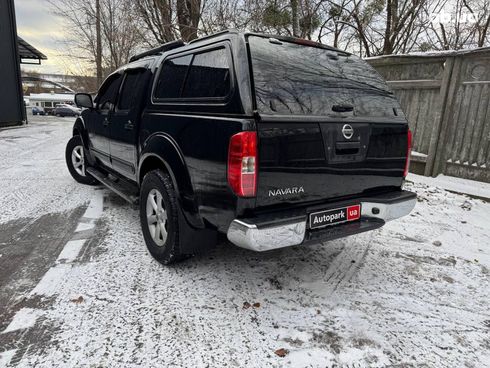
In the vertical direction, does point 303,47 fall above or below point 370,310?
above

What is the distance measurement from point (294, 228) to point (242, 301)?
2.50ft

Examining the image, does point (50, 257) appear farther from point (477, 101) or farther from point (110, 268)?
point (477, 101)

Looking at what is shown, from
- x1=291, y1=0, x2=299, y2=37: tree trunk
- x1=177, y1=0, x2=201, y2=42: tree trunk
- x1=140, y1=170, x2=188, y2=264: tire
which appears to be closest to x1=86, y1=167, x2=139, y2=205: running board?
x1=140, y1=170, x2=188, y2=264: tire

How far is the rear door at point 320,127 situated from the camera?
2295 millimetres

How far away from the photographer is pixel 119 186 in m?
4.27

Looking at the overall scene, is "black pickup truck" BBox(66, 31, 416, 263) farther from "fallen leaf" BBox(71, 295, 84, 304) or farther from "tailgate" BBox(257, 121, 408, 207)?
"fallen leaf" BBox(71, 295, 84, 304)

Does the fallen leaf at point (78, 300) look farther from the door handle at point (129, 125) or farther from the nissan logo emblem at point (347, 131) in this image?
the nissan logo emblem at point (347, 131)

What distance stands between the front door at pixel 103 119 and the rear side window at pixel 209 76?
188cm

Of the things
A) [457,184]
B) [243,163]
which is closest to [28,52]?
[457,184]

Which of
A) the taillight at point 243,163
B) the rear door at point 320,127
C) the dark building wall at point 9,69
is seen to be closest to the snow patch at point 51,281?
the taillight at point 243,163

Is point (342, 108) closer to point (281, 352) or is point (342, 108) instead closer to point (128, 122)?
point (281, 352)

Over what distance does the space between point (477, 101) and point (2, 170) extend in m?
8.68

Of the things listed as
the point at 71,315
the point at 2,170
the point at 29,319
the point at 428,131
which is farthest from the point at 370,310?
the point at 2,170

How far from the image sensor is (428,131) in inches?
246
